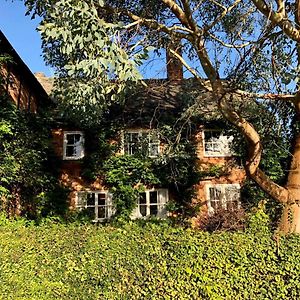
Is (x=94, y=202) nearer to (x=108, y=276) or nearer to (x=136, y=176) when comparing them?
(x=136, y=176)

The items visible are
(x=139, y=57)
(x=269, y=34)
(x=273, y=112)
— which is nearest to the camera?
(x=139, y=57)

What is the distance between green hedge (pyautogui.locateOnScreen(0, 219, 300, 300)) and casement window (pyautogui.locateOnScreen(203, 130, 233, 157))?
1194 cm

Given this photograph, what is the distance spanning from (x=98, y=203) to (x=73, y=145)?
3268 mm

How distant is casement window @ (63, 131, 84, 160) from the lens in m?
18.7

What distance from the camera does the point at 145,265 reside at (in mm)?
6898

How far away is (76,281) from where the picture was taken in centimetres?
682

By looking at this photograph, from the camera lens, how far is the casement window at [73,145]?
18.7 metres

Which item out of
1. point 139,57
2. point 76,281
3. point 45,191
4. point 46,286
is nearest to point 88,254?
point 76,281

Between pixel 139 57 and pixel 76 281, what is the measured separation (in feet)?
13.9

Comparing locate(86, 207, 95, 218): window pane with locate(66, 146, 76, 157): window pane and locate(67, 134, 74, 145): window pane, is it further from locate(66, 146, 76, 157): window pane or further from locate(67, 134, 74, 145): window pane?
locate(67, 134, 74, 145): window pane

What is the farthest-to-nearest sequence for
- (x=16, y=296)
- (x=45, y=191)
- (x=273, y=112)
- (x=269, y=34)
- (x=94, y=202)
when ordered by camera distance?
(x=94, y=202)
(x=45, y=191)
(x=273, y=112)
(x=269, y=34)
(x=16, y=296)

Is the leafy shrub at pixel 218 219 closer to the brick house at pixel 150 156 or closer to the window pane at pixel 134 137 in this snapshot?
the brick house at pixel 150 156

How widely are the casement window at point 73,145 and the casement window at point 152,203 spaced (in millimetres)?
3843

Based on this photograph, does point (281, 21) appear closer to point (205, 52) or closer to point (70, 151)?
point (205, 52)
